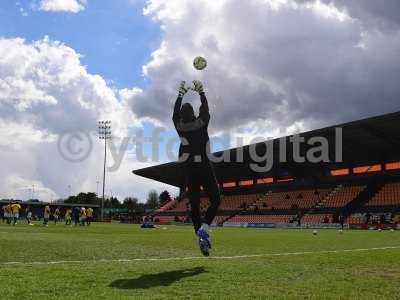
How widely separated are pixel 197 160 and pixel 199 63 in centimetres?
187

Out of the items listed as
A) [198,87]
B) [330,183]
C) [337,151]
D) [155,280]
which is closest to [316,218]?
[330,183]

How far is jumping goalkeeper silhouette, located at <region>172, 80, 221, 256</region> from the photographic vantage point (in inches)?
360

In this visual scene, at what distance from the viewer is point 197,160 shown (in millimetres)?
9117

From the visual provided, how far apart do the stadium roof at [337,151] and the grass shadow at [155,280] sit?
33.3 metres

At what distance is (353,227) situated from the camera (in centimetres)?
4769

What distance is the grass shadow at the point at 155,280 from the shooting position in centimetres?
625

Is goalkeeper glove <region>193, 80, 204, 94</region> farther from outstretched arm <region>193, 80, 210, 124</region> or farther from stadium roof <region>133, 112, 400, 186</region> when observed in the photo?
Answer: stadium roof <region>133, 112, 400, 186</region>

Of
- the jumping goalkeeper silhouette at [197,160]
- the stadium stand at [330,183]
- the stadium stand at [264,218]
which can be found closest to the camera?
the jumping goalkeeper silhouette at [197,160]

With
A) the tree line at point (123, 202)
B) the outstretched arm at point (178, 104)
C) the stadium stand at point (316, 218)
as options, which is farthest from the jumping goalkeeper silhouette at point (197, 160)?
the tree line at point (123, 202)

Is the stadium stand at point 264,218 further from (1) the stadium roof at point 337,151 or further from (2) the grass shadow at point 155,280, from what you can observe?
(2) the grass shadow at point 155,280

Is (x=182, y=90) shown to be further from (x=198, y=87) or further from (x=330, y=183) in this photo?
(x=330, y=183)

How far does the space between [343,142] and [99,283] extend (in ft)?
167

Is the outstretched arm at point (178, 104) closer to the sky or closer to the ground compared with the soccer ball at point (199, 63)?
closer to the ground

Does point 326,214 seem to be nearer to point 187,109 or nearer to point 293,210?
point 293,210
